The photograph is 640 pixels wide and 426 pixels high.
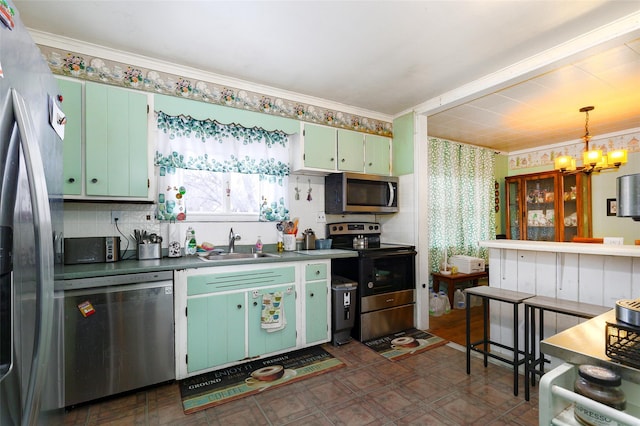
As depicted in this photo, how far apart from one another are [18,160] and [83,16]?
1811mm

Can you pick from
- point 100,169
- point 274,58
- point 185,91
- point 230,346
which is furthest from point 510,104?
point 100,169

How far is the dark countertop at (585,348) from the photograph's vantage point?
831mm

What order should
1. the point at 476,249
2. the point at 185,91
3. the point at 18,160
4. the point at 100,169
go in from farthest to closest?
the point at 476,249, the point at 185,91, the point at 100,169, the point at 18,160

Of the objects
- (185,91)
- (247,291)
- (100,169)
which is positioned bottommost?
(247,291)

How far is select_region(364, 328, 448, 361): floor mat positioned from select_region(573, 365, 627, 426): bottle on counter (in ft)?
6.68

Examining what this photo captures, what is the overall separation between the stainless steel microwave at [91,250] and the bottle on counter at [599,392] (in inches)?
108

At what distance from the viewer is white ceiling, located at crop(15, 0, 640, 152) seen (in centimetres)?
194

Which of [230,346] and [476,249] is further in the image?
[476,249]

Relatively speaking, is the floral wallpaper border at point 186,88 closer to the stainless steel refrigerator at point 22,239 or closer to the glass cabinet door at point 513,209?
the stainless steel refrigerator at point 22,239

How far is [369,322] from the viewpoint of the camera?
123 inches

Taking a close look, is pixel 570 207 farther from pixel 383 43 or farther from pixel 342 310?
pixel 383 43

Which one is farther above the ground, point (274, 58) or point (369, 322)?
point (274, 58)

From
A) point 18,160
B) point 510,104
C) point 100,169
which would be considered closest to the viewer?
point 18,160

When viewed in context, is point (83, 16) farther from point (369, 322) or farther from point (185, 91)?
point (369, 322)
